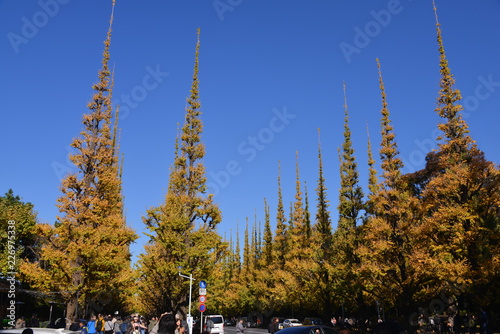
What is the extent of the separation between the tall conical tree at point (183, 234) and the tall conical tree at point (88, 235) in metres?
2.09

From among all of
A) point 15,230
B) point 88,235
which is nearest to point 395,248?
point 88,235

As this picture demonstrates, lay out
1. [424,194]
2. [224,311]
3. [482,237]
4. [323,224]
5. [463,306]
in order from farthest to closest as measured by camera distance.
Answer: [224,311]
[323,224]
[463,306]
[424,194]
[482,237]

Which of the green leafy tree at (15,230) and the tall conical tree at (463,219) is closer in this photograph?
the tall conical tree at (463,219)

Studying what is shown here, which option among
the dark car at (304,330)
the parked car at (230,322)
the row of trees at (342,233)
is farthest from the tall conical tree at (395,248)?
the parked car at (230,322)

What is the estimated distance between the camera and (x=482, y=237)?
59.0ft

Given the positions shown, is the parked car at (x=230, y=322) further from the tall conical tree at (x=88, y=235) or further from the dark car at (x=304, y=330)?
the dark car at (x=304, y=330)

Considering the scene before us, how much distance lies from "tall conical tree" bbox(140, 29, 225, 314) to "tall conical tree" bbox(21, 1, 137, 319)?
2.09 meters

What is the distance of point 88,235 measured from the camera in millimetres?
19609

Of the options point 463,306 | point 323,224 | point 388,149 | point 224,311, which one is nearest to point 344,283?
point 323,224

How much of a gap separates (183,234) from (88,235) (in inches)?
231

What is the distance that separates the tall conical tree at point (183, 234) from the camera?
73.8ft

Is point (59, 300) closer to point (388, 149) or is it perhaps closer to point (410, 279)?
point (410, 279)

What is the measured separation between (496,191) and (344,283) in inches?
528

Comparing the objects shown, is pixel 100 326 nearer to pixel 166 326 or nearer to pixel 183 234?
pixel 183 234
